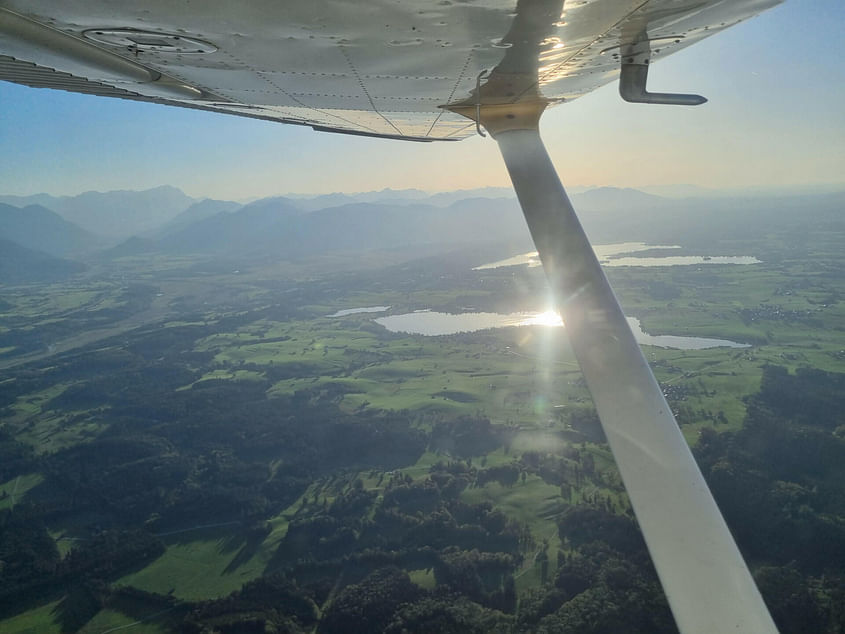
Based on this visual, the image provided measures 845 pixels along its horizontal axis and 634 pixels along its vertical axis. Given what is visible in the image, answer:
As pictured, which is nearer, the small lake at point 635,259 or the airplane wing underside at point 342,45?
the airplane wing underside at point 342,45

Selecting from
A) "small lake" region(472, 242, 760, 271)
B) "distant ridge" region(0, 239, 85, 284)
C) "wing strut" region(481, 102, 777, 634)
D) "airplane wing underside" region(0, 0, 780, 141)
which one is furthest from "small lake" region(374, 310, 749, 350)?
"distant ridge" region(0, 239, 85, 284)

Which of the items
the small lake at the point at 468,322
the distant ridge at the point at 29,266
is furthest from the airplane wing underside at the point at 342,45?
the distant ridge at the point at 29,266

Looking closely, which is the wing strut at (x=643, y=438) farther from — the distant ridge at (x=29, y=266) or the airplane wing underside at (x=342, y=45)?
the distant ridge at (x=29, y=266)

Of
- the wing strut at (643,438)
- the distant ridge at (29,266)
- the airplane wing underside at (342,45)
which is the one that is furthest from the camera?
the distant ridge at (29,266)

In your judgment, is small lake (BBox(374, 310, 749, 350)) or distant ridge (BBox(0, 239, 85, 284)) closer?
small lake (BBox(374, 310, 749, 350))

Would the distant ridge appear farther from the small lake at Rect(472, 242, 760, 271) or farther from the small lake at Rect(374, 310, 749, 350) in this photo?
the small lake at Rect(472, 242, 760, 271)
